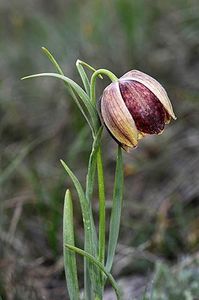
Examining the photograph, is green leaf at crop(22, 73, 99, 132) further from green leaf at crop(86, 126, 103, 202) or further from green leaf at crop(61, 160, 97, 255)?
green leaf at crop(61, 160, 97, 255)

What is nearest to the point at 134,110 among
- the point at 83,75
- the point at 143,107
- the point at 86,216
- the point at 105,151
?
the point at 143,107

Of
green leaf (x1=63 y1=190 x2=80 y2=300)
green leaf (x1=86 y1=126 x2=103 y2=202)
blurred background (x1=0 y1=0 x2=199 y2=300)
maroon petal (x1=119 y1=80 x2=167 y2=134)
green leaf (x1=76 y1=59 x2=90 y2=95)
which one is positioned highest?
green leaf (x1=76 y1=59 x2=90 y2=95)

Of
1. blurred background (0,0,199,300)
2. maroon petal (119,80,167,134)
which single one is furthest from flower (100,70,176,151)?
blurred background (0,0,199,300)

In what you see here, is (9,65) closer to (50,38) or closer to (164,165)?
(50,38)

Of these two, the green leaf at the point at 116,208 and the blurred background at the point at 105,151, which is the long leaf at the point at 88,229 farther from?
the blurred background at the point at 105,151

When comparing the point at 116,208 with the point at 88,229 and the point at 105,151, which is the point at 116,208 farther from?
the point at 105,151

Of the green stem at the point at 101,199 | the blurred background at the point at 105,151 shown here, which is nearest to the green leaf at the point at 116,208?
the green stem at the point at 101,199
